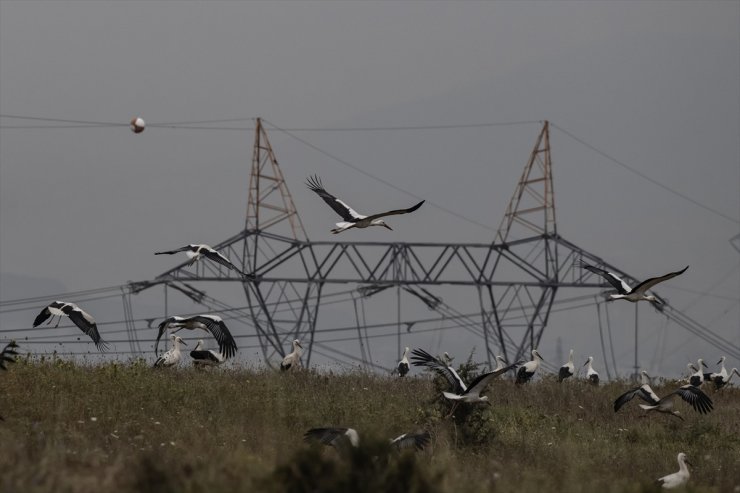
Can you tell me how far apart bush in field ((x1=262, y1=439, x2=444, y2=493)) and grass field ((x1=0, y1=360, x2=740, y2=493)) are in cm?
1

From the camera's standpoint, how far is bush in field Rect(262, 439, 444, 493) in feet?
37.7

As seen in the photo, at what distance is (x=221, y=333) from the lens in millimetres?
21891

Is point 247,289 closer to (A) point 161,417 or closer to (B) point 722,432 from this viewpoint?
(B) point 722,432

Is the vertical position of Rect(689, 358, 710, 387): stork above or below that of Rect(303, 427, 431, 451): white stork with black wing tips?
above

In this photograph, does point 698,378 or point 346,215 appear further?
point 698,378

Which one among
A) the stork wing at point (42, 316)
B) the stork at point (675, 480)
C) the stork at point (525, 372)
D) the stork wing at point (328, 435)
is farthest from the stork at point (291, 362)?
the stork at point (675, 480)

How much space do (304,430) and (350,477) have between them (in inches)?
295

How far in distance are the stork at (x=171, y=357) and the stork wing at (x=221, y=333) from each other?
2.43m

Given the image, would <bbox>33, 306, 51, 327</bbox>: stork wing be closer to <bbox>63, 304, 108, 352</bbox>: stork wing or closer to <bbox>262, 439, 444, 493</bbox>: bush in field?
<bbox>63, 304, 108, 352</bbox>: stork wing

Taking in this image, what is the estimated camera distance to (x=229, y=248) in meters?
52.8

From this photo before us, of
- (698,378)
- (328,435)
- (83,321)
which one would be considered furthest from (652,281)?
(698,378)

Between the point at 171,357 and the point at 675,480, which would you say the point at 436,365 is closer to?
the point at 675,480

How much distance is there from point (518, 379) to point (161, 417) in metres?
13.1

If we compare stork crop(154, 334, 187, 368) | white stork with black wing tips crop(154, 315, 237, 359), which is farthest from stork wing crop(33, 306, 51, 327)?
white stork with black wing tips crop(154, 315, 237, 359)
